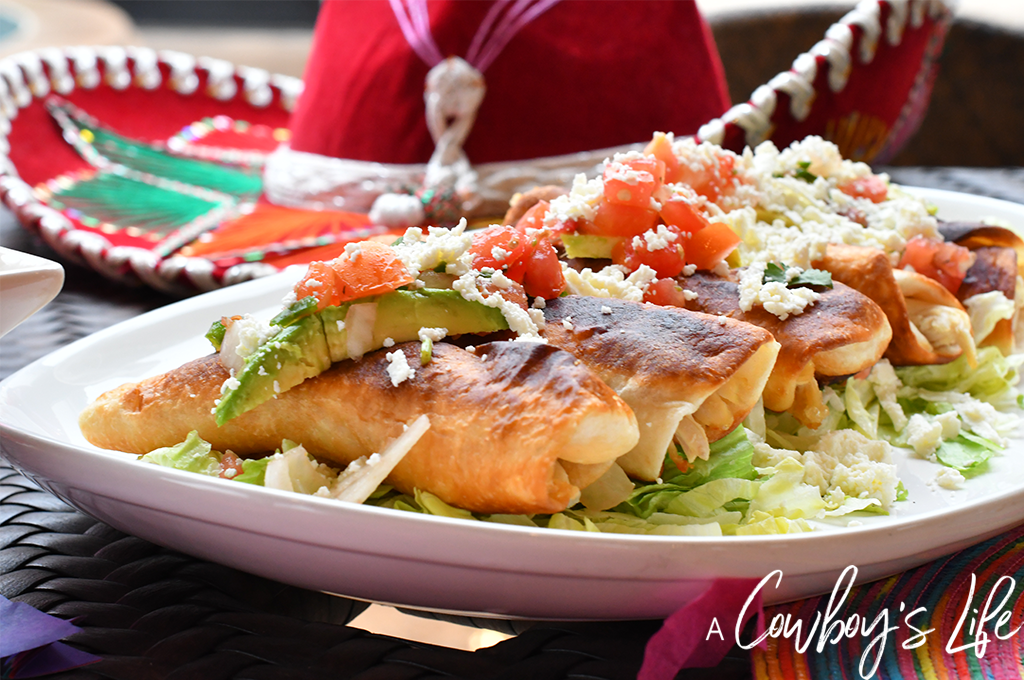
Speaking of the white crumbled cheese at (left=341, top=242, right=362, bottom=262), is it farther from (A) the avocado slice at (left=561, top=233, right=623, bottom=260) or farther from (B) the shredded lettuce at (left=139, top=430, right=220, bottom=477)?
(A) the avocado slice at (left=561, top=233, right=623, bottom=260)

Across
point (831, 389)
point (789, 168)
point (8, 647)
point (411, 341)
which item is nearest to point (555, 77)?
point (789, 168)

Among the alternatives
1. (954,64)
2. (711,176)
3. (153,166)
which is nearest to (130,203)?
(153,166)

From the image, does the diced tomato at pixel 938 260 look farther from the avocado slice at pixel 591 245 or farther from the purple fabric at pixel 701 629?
the purple fabric at pixel 701 629

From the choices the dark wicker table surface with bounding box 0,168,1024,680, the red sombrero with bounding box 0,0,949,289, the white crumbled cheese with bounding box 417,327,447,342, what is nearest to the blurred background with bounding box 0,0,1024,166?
the red sombrero with bounding box 0,0,949,289

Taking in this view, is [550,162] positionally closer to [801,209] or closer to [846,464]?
[801,209]

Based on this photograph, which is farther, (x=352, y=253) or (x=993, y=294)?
(x=993, y=294)

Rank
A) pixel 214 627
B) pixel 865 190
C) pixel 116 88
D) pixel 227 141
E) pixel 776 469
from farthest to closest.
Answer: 1. pixel 227 141
2. pixel 116 88
3. pixel 865 190
4. pixel 776 469
5. pixel 214 627

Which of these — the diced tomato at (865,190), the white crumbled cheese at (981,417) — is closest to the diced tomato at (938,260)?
the diced tomato at (865,190)
